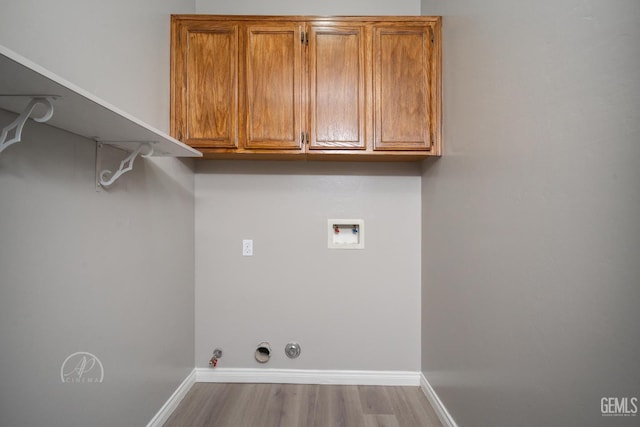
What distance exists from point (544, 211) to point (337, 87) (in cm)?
135

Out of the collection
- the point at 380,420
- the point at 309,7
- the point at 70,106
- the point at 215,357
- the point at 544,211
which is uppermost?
the point at 309,7

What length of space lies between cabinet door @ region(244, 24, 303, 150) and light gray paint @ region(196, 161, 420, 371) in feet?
1.21

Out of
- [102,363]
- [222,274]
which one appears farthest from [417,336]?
[102,363]

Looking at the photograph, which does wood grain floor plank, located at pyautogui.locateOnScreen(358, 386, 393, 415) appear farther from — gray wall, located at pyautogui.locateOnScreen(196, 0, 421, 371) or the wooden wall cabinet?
the wooden wall cabinet

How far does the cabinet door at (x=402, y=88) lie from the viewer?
190cm

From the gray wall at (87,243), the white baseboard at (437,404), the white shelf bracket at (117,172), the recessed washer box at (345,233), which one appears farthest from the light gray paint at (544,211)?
the gray wall at (87,243)

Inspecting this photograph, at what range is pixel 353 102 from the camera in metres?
1.92

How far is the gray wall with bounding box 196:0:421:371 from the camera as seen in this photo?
2.24 metres

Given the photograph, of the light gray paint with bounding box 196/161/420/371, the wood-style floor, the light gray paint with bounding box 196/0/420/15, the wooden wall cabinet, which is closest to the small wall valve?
the light gray paint with bounding box 196/161/420/371

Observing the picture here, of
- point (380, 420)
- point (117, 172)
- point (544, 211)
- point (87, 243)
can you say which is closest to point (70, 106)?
point (117, 172)

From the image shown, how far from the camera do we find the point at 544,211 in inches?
39.0

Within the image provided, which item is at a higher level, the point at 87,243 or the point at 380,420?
the point at 87,243

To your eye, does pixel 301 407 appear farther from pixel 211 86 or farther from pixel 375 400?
pixel 211 86

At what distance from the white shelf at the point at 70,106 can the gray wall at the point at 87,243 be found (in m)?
0.09
